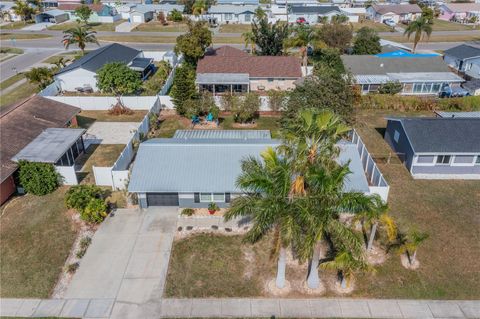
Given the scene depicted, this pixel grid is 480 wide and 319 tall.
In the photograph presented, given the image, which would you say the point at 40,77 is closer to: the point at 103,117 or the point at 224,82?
the point at 103,117

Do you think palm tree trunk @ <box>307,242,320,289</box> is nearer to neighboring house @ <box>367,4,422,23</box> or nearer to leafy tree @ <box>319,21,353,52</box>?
leafy tree @ <box>319,21,353,52</box>

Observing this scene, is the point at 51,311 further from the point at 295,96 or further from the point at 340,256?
the point at 295,96

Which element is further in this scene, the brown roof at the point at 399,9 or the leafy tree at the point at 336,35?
the brown roof at the point at 399,9

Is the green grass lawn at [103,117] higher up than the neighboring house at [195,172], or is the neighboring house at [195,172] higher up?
the neighboring house at [195,172]

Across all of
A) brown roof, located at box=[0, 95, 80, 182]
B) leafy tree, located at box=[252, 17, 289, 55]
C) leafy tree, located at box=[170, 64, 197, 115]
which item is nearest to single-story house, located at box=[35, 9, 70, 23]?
leafy tree, located at box=[252, 17, 289, 55]

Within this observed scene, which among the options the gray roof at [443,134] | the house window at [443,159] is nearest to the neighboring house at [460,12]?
the gray roof at [443,134]

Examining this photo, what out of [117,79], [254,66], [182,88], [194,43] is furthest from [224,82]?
[117,79]

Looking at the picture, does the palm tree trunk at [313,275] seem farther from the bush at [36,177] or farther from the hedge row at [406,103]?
the hedge row at [406,103]
